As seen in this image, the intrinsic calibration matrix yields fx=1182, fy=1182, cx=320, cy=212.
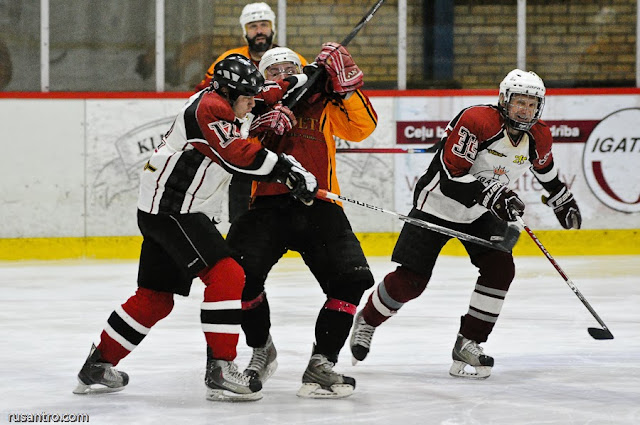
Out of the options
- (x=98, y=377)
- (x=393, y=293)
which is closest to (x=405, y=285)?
(x=393, y=293)

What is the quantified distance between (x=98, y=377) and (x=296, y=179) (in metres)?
0.80

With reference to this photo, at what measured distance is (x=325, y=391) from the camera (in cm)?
328

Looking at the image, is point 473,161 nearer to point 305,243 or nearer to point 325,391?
point 305,243

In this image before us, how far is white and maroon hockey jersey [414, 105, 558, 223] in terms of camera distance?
3.66 meters

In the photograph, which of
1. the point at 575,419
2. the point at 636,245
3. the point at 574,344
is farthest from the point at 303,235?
the point at 636,245

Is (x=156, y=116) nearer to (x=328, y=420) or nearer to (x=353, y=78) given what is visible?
(x=353, y=78)

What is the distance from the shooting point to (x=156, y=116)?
284 inches

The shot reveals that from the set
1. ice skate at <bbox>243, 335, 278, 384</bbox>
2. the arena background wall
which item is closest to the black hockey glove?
ice skate at <bbox>243, 335, 278, 384</bbox>

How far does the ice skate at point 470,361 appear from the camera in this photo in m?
3.60

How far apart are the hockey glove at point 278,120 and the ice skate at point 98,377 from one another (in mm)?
802

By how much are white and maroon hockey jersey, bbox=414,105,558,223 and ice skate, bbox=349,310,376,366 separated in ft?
1.39

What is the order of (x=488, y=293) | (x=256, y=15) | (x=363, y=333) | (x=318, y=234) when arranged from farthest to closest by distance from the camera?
(x=256, y=15) → (x=363, y=333) → (x=488, y=293) → (x=318, y=234)

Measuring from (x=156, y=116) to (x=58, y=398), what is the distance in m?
4.10

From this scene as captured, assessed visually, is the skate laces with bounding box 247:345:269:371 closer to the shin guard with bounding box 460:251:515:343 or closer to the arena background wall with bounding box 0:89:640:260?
the shin guard with bounding box 460:251:515:343
